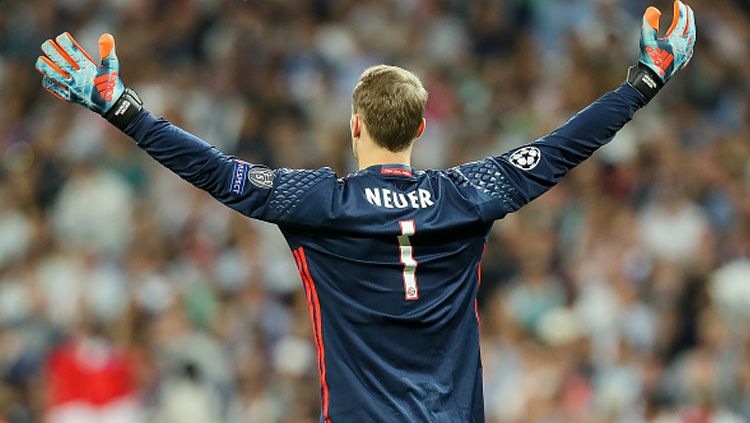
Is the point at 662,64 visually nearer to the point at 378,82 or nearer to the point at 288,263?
the point at 378,82

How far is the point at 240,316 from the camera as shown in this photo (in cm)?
1091

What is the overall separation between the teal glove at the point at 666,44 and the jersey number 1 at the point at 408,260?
99cm

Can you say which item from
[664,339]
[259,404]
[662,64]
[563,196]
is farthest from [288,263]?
[662,64]

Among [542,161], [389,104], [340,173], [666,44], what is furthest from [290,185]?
[340,173]

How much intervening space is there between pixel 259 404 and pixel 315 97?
12.5 ft

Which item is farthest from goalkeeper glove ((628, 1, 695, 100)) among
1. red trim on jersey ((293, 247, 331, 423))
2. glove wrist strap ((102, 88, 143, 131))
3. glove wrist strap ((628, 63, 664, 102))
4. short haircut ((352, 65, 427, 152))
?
glove wrist strap ((102, 88, 143, 131))

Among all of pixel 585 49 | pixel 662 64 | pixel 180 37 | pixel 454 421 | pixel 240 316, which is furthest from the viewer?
pixel 180 37

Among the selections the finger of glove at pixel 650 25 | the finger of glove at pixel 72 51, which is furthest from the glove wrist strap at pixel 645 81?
the finger of glove at pixel 72 51

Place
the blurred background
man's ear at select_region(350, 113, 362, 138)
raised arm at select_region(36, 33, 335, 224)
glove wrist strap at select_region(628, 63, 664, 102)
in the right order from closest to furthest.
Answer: raised arm at select_region(36, 33, 335, 224) → man's ear at select_region(350, 113, 362, 138) → glove wrist strap at select_region(628, 63, 664, 102) → the blurred background

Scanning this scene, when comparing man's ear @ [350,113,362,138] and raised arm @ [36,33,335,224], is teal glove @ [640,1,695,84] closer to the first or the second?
man's ear @ [350,113,362,138]

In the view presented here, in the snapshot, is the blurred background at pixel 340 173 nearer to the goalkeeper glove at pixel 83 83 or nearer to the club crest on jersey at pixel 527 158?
the club crest on jersey at pixel 527 158

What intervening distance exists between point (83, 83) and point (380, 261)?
107cm

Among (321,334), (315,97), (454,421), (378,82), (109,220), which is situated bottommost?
(454,421)

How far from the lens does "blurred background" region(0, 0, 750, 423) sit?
10023mm
